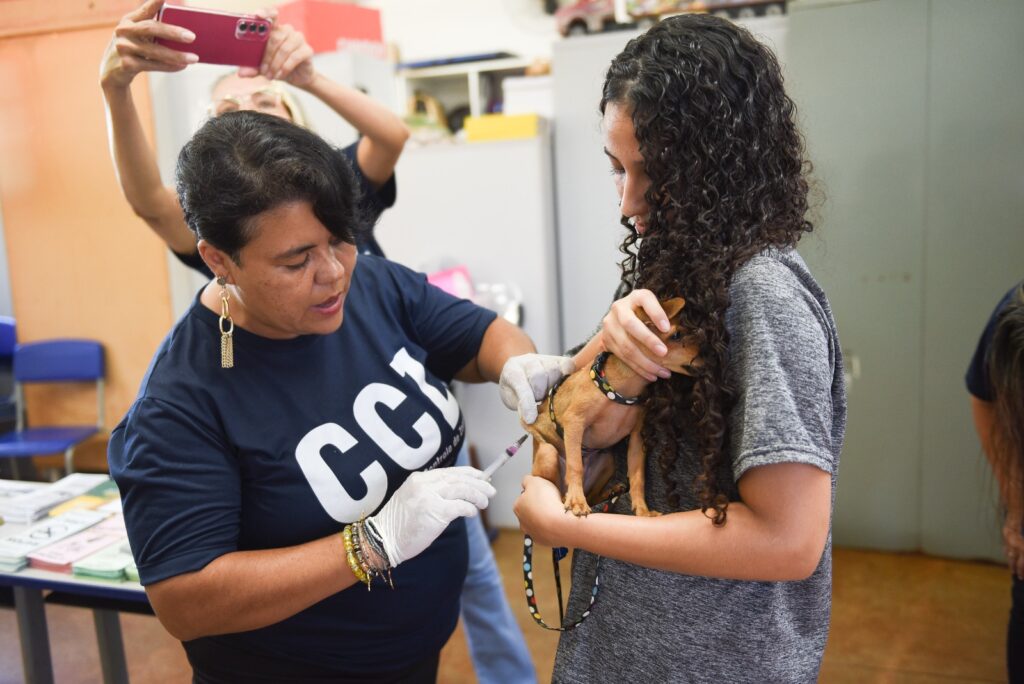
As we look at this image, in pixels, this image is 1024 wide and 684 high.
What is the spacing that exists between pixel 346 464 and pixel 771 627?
2.24 ft

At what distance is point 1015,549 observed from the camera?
5.66 ft

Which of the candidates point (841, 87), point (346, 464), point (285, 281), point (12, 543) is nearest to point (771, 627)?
point (346, 464)

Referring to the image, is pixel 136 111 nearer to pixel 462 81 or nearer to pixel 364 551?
pixel 364 551

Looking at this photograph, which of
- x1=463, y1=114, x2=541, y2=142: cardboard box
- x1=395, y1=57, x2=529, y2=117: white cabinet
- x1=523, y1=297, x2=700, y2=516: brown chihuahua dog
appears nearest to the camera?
x1=523, y1=297, x2=700, y2=516: brown chihuahua dog

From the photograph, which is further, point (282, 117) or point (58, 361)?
point (58, 361)

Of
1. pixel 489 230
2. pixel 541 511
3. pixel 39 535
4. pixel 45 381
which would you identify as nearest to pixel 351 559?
pixel 541 511

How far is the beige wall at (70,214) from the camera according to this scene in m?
2.46

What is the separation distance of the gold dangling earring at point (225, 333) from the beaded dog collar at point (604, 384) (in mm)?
569

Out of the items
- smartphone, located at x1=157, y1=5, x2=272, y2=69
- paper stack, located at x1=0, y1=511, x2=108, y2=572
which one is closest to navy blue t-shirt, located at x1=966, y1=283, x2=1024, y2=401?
smartphone, located at x1=157, y1=5, x2=272, y2=69

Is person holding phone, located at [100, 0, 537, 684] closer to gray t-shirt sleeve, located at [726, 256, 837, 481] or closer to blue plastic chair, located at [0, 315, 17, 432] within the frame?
blue plastic chair, located at [0, 315, 17, 432]

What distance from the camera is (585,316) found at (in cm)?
366

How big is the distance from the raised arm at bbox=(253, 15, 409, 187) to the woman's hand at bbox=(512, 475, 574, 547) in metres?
1.14

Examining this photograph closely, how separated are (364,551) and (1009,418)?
133cm

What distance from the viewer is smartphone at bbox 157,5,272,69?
147 cm
